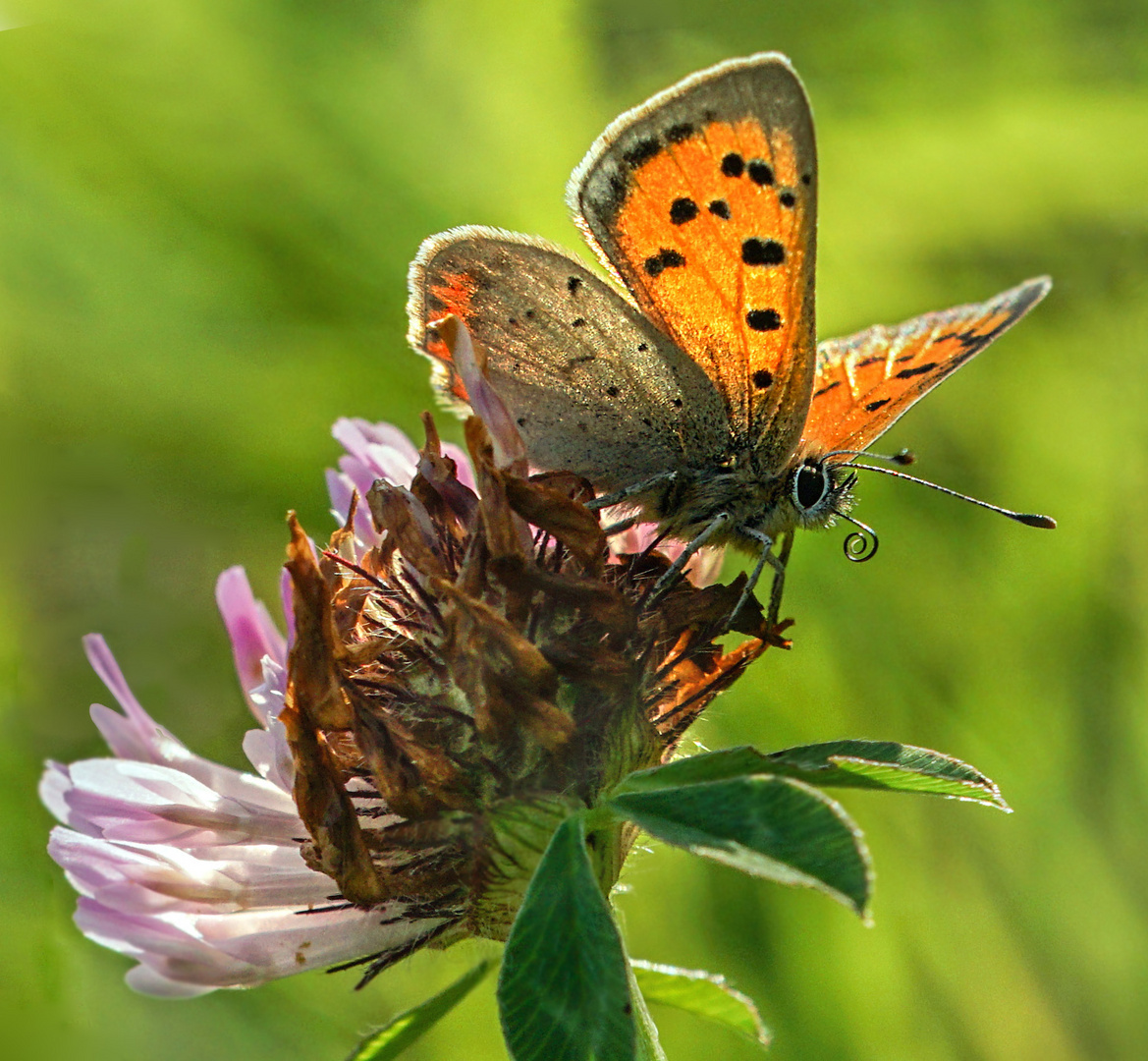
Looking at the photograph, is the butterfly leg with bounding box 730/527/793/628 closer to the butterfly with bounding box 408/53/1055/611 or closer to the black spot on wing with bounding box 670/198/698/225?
the butterfly with bounding box 408/53/1055/611

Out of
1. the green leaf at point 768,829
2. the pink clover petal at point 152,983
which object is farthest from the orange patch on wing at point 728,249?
the pink clover petal at point 152,983

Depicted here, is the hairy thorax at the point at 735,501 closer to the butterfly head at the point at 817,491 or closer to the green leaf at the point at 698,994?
the butterfly head at the point at 817,491

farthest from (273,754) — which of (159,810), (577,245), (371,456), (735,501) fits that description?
(577,245)

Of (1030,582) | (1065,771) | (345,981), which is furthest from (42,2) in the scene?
(1065,771)

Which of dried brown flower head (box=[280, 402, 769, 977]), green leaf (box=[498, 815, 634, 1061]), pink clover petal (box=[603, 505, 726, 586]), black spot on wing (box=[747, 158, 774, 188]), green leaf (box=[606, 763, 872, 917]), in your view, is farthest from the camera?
pink clover petal (box=[603, 505, 726, 586])

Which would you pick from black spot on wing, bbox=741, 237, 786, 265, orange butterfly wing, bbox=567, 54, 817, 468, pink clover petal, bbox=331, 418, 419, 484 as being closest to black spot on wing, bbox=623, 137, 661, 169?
orange butterfly wing, bbox=567, 54, 817, 468

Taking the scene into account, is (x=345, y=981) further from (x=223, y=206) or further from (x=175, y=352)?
(x=223, y=206)

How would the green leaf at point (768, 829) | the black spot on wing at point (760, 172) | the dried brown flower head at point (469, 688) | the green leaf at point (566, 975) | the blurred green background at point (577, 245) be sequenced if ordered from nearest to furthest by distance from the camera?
1. the green leaf at point (768, 829)
2. the green leaf at point (566, 975)
3. the dried brown flower head at point (469, 688)
4. the black spot on wing at point (760, 172)
5. the blurred green background at point (577, 245)
